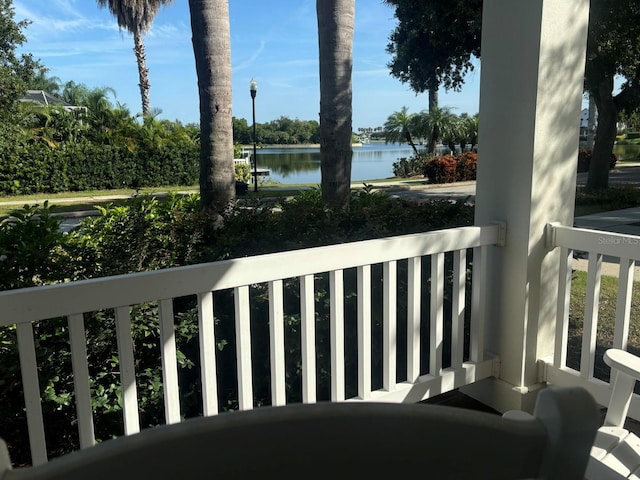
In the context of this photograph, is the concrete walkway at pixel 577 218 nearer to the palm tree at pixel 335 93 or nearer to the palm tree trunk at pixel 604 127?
the palm tree at pixel 335 93

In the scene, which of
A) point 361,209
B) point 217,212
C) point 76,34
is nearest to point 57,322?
point 217,212

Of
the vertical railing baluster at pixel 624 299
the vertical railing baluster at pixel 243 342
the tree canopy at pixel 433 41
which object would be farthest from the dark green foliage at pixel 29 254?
the tree canopy at pixel 433 41

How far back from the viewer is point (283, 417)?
0.55 meters

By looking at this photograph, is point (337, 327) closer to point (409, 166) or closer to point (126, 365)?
point (126, 365)

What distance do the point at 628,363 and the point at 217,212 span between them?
2100 mm

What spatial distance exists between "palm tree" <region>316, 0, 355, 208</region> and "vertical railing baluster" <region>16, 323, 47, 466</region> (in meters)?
3.44

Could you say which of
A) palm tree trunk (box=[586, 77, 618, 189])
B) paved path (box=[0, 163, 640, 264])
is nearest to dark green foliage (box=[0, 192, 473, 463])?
paved path (box=[0, 163, 640, 264])

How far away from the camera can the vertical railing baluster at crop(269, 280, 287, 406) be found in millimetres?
2168

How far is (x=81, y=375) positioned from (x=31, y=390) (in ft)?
0.49

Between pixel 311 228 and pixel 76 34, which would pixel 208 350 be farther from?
pixel 76 34

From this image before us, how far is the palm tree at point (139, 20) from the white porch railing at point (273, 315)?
25704 mm

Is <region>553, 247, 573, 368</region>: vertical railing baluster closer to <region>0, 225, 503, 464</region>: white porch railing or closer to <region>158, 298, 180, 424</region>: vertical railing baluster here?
<region>0, 225, 503, 464</region>: white porch railing

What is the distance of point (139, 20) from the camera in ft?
90.3

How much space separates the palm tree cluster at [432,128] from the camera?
2586cm
